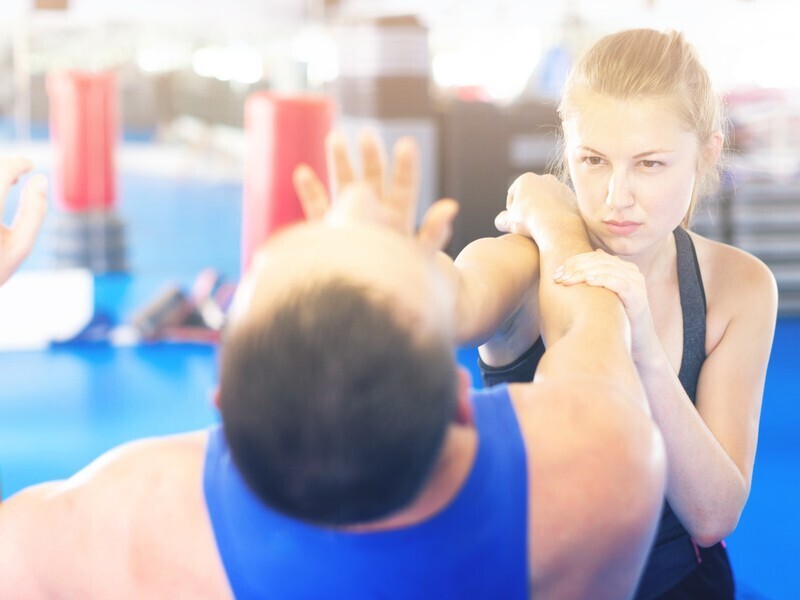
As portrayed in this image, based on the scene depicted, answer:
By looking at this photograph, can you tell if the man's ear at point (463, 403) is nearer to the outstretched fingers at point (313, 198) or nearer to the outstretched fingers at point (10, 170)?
the outstretched fingers at point (313, 198)

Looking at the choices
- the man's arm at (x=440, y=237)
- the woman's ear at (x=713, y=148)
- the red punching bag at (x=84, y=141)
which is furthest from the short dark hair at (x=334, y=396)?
the red punching bag at (x=84, y=141)

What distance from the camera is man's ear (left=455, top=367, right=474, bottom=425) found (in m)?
0.70

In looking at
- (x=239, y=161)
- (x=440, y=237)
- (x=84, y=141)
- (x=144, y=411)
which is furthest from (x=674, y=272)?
(x=239, y=161)

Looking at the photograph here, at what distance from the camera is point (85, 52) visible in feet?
29.1

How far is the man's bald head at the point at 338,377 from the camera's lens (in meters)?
0.61

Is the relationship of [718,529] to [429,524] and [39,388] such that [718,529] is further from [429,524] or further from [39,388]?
[39,388]

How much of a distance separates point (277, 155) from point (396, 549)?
3.81 metres

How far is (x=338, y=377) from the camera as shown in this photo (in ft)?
2.00

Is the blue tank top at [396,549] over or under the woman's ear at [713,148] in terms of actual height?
under

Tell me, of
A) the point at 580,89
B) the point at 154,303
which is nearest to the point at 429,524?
the point at 580,89

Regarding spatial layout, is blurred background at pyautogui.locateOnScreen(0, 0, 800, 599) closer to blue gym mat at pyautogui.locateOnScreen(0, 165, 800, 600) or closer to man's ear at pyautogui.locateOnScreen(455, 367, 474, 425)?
blue gym mat at pyautogui.locateOnScreen(0, 165, 800, 600)

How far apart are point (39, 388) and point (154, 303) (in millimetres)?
850

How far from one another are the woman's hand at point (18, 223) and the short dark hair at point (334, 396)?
0.40m

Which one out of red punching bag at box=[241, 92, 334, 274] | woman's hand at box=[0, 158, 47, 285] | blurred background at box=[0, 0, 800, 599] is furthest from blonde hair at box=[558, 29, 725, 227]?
red punching bag at box=[241, 92, 334, 274]
